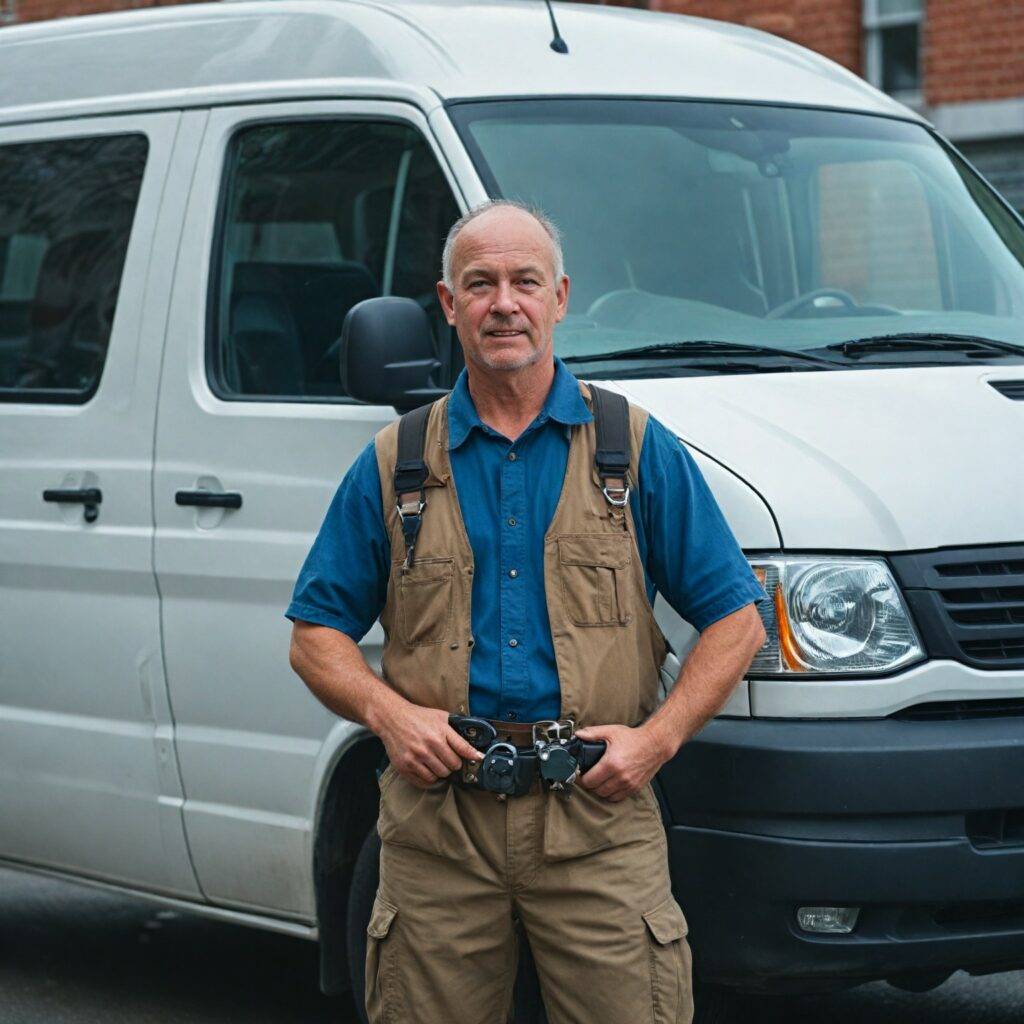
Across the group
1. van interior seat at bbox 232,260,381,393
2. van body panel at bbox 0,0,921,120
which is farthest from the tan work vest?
van body panel at bbox 0,0,921,120

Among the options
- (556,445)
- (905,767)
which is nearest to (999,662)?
(905,767)

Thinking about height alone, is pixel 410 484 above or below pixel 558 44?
below

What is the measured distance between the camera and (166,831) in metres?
5.47

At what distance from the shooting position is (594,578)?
147 inches

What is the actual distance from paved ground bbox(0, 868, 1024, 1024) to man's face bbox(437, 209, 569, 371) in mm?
2579

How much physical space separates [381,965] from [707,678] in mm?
724

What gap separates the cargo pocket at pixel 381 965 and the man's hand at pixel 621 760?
0.43m

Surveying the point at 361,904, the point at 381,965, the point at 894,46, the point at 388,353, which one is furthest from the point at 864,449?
the point at 894,46

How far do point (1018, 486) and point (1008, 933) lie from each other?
819mm

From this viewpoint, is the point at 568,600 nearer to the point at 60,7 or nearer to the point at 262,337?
the point at 262,337

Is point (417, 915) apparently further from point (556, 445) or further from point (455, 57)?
point (455, 57)

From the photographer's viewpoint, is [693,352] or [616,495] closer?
[616,495]

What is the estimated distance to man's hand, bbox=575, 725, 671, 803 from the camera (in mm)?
3662

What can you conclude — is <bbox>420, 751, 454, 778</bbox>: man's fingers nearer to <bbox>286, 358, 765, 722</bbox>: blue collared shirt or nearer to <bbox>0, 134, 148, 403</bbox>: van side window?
<bbox>286, 358, 765, 722</bbox>: blue collared shirt
